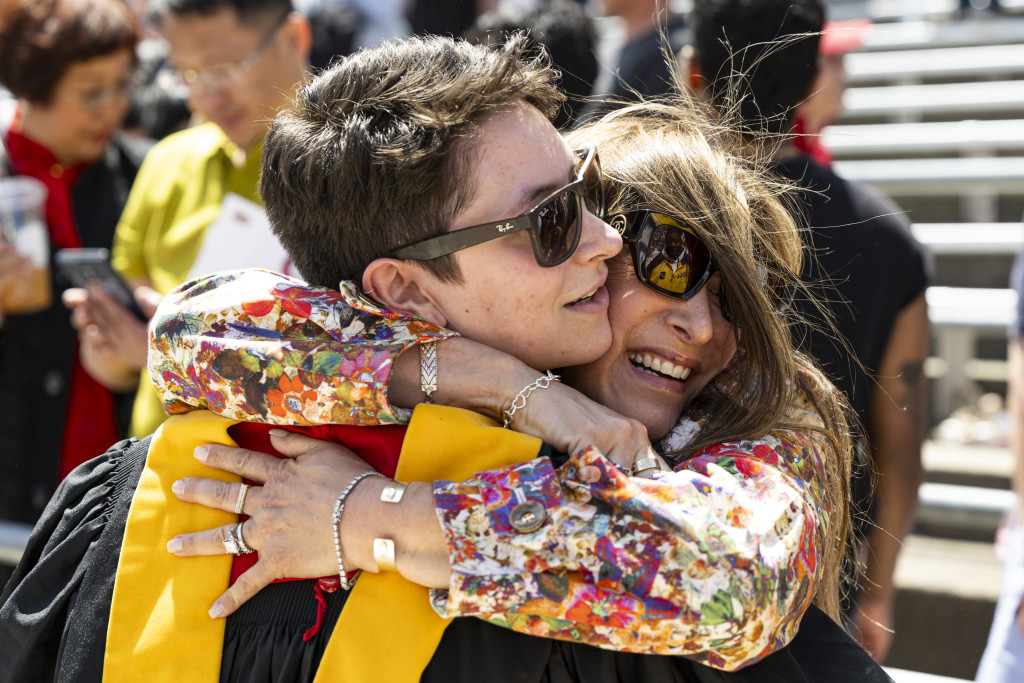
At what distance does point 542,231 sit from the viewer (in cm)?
156

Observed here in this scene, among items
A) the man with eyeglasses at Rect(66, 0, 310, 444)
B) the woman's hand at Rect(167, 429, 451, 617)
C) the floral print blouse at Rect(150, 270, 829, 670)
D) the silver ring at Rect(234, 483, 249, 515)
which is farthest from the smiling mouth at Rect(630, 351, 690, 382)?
the man with eyeglasses at Rect(66, 0, 310, 444)

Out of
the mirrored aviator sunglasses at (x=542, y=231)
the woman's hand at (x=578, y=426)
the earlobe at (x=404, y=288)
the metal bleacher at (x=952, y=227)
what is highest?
the mirrored aviator sunglasses at (x=542, y=231)

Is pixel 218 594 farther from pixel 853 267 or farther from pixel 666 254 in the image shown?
pixel 853 267

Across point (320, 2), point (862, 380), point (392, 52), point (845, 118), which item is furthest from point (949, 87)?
point (392, 52)

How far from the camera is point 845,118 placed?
23.4 feet

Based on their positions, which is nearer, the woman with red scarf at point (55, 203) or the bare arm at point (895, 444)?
the bare arm at point (895, 444)

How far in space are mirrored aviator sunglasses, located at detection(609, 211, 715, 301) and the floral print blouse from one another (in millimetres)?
332

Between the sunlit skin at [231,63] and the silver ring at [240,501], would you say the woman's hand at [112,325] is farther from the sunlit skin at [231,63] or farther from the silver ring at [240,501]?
the silver ring at [240,501]

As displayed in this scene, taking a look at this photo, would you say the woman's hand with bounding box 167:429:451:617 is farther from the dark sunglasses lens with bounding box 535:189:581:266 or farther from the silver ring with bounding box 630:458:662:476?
the dark sunglasses lens with bounding box 535:189:581:266

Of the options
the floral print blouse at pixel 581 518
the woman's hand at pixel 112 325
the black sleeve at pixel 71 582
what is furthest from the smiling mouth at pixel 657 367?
the woman's hand at pixel 112 325

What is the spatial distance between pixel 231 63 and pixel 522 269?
205 cm

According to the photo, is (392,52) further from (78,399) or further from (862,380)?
(78,399)

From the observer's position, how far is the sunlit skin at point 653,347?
174 centimetres

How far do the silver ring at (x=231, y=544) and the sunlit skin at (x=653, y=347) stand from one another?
703 mm
